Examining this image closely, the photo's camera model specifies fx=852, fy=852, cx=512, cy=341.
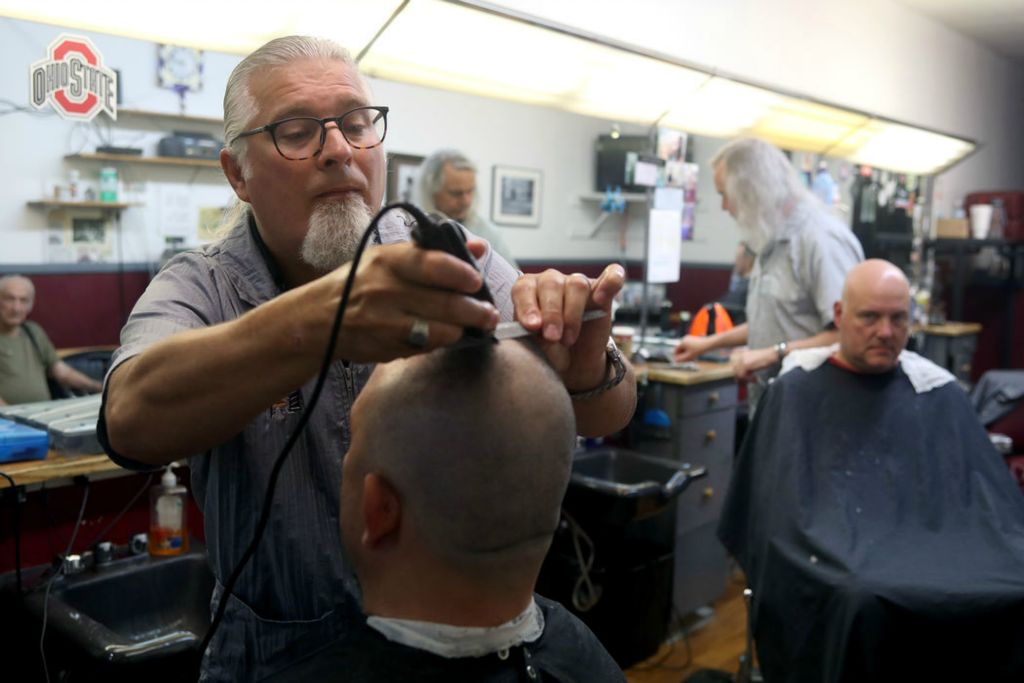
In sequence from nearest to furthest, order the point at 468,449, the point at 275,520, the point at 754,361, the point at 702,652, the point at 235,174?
the point at 468,449 < the point at 275,520 < the point at 235,174 < the point at 754,361 < the point at 702,652

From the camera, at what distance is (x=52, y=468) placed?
6.00 feet

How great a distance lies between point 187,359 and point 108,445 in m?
0.22

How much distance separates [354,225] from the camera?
119 cm

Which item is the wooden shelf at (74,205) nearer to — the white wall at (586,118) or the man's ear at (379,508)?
the white wall at (586,118)

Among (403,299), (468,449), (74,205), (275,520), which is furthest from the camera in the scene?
(74,205)

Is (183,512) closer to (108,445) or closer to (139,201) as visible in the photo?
(108,445)

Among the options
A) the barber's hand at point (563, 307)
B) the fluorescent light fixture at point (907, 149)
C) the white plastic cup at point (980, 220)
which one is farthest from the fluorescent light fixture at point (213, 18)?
the white plastic cup at point (980, 220)

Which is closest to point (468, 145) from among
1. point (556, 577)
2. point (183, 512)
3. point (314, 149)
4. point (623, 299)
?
point (623, 299)

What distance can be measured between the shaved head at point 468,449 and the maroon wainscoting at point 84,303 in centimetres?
376

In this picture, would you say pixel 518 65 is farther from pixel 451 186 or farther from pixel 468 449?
pixel 468 449

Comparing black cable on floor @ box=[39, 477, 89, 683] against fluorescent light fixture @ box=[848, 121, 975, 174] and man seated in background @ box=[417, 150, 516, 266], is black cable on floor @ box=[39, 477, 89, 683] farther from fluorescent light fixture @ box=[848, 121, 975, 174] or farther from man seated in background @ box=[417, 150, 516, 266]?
fluorescent light fixture @ box=[848, 121, 975, 174]

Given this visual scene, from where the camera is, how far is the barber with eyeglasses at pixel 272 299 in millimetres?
1006

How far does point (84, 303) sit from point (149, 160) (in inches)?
33.4

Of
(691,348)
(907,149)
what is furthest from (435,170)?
(907,149)
